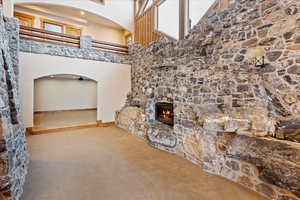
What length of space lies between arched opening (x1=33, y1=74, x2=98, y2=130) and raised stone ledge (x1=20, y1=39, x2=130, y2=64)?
172 centimetres

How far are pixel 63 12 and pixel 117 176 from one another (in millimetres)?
7594

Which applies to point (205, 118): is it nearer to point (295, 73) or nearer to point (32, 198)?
point (295, 73)

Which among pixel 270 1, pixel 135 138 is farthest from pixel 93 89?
pixel 270 1

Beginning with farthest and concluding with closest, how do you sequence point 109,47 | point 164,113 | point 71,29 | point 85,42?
point 71,29, point 109,47, point 85,42, point 164,113

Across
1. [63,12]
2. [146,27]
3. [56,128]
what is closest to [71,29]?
[63,12]

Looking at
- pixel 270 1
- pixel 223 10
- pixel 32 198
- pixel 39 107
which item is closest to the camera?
pixel 32 198

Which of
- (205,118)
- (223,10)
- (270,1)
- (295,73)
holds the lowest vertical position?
(205,118)

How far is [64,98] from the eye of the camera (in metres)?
7.95

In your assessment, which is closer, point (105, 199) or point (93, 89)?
point (105, 199)

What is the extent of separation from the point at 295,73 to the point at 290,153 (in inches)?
46.2

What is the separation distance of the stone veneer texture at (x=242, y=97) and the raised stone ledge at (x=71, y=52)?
307 centimetres

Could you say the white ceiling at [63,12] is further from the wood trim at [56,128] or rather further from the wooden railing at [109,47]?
A: the wood trim at [56,128]

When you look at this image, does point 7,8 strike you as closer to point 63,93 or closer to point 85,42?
point 85,42

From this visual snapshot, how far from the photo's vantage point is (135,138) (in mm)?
4363
